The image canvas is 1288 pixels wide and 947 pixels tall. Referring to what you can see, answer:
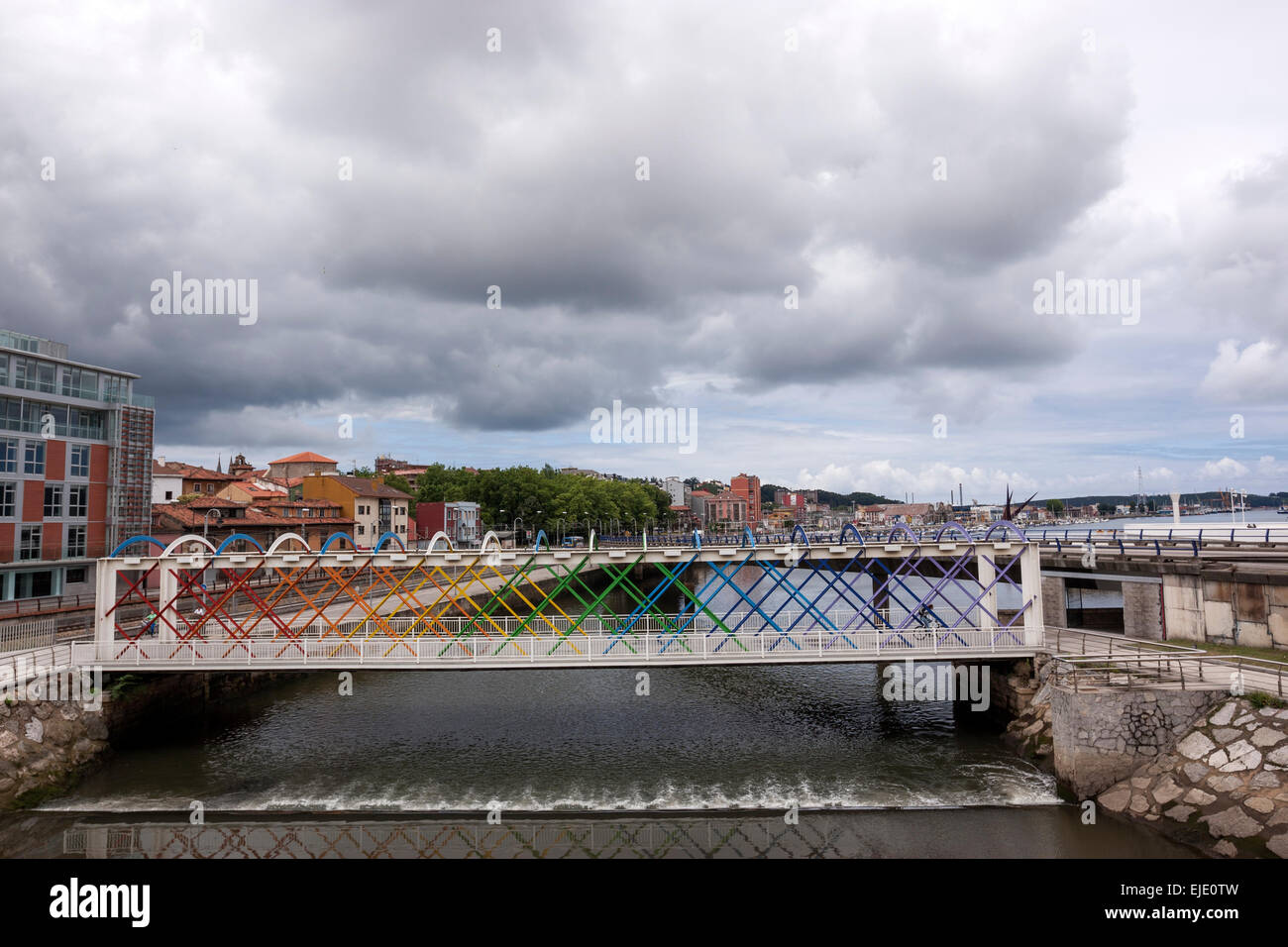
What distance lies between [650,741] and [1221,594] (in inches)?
830

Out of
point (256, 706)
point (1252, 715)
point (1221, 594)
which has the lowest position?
point (256, 706)

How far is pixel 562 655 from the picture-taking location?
71.5ft

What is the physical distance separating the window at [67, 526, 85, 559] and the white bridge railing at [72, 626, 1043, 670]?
23.1 m

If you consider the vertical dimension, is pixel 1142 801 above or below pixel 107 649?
below

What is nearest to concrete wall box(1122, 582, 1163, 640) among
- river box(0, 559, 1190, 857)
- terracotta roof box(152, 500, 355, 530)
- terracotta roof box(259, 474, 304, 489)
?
river box(0, 559, 1190, 857)

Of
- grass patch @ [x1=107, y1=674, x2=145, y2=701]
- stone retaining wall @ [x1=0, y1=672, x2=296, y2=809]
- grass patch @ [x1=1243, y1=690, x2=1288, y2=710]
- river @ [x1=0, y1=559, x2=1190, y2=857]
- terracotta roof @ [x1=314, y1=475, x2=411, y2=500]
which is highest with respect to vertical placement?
terracotta roof @ [x1=314, y1=475, x2=411, y2=500]

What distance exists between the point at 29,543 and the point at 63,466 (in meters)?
5.06

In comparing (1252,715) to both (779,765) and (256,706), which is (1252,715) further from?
(256,706)

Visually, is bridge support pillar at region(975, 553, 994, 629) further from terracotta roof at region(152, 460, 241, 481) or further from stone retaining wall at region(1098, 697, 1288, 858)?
terracotta roof at region(152, 460, 241, 481)

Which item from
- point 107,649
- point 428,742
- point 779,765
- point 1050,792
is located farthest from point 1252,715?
point 107,649

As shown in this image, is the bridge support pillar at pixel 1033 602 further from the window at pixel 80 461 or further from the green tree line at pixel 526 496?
the green tree line at pixel 526 496

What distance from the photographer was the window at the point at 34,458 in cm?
3825

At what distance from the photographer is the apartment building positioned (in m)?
37.4

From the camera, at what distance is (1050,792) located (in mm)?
18328
